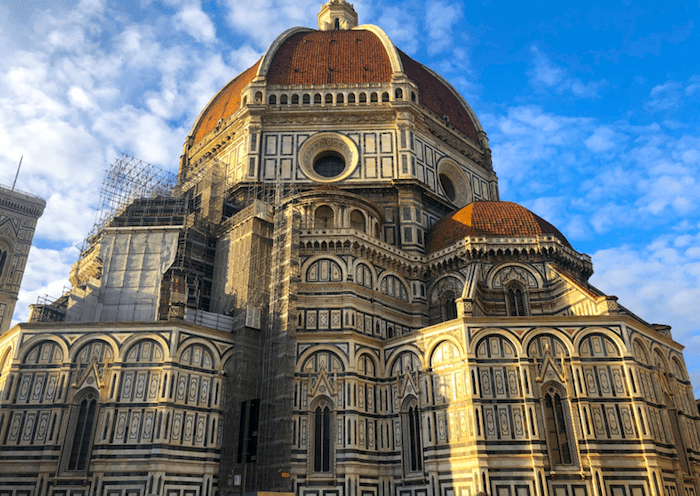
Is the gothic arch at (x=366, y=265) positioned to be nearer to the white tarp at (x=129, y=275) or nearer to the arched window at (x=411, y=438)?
the arched window at (x=411, y=438)

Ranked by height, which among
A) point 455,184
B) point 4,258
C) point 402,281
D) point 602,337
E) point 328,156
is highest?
point 4,258

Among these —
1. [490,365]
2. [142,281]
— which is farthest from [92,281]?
[490,365]

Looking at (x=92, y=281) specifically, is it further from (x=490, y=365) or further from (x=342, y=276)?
(x=490, y=365)

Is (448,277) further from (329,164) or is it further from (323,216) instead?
(329,164)

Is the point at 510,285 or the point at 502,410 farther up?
the point at 510,285

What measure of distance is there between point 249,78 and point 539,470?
1211 inches

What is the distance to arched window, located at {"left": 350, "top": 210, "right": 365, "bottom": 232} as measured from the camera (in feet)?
103

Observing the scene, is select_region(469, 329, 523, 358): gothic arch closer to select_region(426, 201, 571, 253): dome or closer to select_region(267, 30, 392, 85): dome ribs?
select_region(426, 201, 571, 253): dome

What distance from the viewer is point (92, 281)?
28.2 m

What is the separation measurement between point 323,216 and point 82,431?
15.0m

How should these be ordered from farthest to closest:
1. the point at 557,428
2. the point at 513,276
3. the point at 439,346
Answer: the point at 513,276 < the point at 439,346 < the point at 557,428

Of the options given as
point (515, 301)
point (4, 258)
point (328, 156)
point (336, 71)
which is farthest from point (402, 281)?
point (4, 258)

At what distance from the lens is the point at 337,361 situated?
26.1 m

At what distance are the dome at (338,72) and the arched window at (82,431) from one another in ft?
70.6
